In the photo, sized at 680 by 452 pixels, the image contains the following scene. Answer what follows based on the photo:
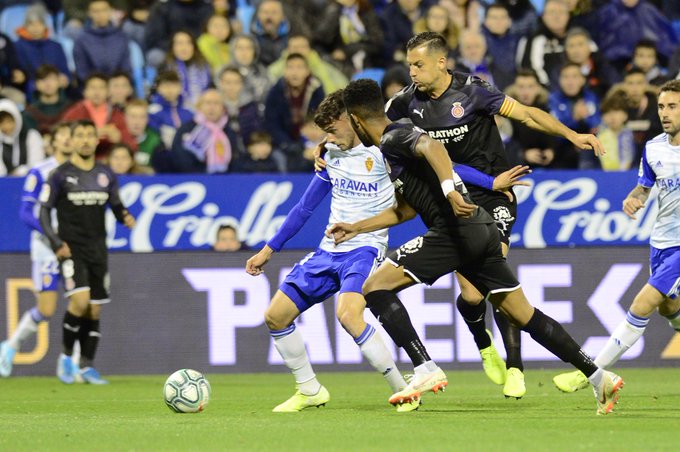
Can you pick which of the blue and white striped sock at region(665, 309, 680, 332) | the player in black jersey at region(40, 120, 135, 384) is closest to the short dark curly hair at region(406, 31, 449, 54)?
the blue and white striped sock at region(665, 309, 680, 332)

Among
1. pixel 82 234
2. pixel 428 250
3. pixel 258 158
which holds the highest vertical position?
pixel 428 250

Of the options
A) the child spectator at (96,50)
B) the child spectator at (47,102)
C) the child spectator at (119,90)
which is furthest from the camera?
the child spectator at (96,50)

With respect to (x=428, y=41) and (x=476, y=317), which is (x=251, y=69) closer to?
(x=476, y=317)

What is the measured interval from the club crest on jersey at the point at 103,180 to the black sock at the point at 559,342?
6.21 m

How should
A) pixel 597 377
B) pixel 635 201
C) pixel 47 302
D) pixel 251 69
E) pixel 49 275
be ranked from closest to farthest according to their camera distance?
pixel 597 377 < pixel 635 201 < pixel 47 302 < pixel 49 275 < pixel 251 69

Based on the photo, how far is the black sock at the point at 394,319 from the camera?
8.85 meters

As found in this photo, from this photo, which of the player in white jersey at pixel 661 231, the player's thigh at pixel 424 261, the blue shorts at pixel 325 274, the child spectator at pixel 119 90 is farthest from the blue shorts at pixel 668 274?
the child spectator at pixel 119 90

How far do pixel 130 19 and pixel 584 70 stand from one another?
6.21m

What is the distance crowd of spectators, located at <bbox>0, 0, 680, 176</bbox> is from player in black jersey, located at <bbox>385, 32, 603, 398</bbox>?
18.9 feet

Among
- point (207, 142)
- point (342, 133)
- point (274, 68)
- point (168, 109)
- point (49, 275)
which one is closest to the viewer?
point (342, 133)

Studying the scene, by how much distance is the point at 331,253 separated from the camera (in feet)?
32.5

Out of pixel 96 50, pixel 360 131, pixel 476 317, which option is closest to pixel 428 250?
pixel 360 131

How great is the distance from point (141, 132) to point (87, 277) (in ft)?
10.2

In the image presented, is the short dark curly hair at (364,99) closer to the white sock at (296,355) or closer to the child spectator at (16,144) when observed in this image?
the white sock at (296,355)
